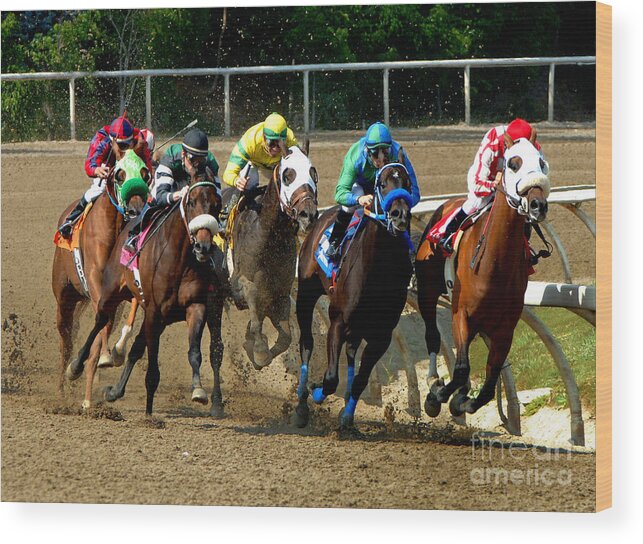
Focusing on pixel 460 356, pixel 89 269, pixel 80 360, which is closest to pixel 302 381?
pixel 460 356

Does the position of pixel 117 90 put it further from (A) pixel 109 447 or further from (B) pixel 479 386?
(B) pixel 479 386

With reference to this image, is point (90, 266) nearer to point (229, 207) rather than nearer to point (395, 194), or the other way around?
point (229, 207)

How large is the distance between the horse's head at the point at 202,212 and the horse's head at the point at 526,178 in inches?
67.5

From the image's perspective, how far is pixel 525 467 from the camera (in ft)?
25.4

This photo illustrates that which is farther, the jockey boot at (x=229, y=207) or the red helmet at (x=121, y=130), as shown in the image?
the jockey boot at (x=229, y=207)

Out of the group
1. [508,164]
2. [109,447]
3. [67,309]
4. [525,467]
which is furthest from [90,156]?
[525,467]

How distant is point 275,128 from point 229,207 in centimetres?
76

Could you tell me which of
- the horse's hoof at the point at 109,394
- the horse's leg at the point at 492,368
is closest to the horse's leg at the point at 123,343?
the horse's hoof at the point at 109,394

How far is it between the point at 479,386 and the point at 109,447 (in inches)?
88.2

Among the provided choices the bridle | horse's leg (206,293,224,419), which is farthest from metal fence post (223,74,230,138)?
the bridle

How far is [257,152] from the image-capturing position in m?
8.52

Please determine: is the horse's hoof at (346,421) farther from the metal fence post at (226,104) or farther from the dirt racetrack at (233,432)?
the metal fence post at (226,104)

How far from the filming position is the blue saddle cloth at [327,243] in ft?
26.3

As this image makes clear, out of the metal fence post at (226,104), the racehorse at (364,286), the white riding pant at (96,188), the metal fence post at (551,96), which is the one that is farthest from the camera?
the white riding pant at (96,188)
